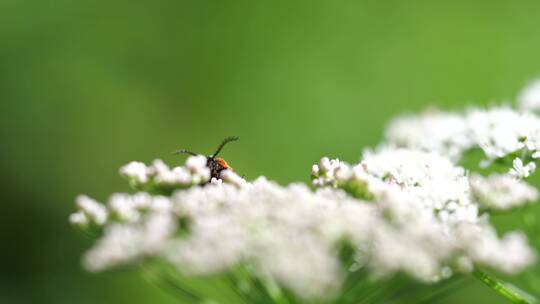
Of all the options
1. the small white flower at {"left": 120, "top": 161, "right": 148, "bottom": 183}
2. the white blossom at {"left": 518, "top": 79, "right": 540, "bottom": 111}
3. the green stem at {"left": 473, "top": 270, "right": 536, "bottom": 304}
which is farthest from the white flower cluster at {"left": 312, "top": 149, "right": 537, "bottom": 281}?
the white blossom at {"left": 518, "top": 79, "right": 540, "bottom": 111}

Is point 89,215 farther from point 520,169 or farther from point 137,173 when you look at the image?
point 520,169

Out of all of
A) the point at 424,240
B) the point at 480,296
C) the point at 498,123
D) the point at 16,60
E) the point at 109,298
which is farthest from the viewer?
the point at 16,60

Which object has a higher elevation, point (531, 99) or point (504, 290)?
point (531, 99)

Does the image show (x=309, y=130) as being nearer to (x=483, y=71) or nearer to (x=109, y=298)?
(x=483, y=71)

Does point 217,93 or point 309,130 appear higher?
point 217,93

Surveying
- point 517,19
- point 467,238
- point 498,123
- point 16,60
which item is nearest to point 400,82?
point 517,19

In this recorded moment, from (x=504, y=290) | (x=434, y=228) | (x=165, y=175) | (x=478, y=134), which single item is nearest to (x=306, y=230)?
(x=434, y=228)

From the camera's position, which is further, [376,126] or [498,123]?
[376,126]
